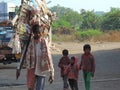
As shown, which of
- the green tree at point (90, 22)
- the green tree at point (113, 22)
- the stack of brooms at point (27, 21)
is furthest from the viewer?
the green tree at point (90, 22)

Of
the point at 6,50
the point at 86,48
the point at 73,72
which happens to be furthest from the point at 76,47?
the point at 86,48

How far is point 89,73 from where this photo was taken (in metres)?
12.6

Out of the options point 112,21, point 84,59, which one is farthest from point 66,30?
point 84,59

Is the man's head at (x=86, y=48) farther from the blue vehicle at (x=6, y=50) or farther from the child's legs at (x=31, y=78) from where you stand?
the blue vehicle at (x=6, y=50)

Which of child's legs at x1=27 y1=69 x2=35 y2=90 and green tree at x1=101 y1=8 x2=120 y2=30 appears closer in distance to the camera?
child's legs at x1=27 y1=69 x2=35 y2=90

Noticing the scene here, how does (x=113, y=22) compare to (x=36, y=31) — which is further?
(x=113, y=22)

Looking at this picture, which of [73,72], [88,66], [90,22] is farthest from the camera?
[90,22]

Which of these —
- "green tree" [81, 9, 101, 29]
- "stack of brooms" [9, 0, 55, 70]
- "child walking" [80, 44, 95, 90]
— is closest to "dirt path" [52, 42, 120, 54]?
"child walking" [80, 44, 95, 90]

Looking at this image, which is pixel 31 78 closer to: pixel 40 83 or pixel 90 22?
pixel 40 83

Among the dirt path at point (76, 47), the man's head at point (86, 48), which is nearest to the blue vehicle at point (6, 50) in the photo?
the man's head at point (86, 48)

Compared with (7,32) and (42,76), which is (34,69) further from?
(7,32)

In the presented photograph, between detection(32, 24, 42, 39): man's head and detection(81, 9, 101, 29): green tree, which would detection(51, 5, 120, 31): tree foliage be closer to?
detection(81, 9, 101, 29): green tree

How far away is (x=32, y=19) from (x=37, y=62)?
769 mm

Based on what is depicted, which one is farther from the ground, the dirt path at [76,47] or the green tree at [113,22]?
the green tree at [113,22]
